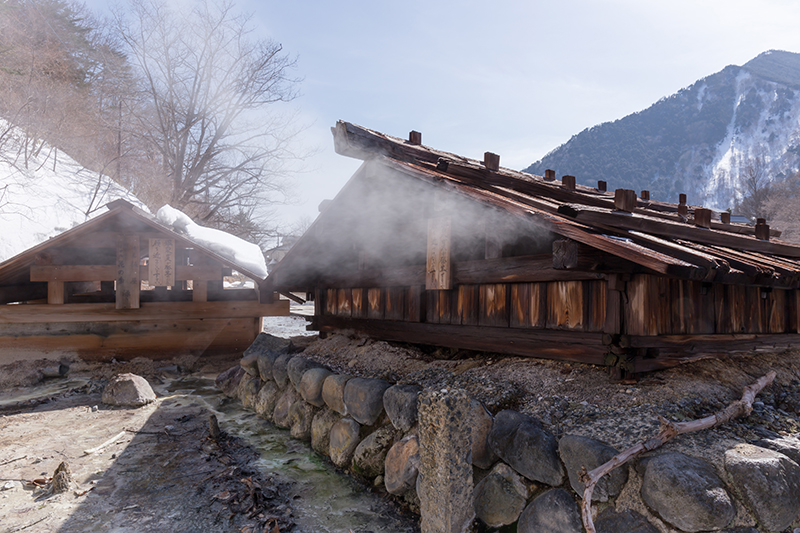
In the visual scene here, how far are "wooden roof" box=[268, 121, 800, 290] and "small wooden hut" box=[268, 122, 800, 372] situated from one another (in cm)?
2

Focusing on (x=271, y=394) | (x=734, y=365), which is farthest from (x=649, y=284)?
(x=271, y=394)

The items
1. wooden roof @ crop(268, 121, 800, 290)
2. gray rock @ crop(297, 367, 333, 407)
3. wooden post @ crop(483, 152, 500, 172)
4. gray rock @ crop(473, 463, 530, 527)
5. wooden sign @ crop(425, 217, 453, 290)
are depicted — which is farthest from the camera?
gray rock @ crop(297, 367, 333, 407)

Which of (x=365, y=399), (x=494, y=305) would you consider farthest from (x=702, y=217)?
(x=365, y=399)

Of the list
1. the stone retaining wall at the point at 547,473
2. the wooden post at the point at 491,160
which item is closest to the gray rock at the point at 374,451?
the stone retaining wall at the point at 547,473

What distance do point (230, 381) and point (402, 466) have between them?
573 cm

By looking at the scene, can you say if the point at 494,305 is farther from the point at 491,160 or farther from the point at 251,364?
the point at 251,364

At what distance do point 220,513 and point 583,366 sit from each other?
12.4ft

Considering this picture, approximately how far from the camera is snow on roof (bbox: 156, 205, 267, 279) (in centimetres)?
997

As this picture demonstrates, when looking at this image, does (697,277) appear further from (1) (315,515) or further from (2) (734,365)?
(1) (315,515)

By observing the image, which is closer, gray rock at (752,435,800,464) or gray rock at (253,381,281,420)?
gray rock at (752,435,800,464)

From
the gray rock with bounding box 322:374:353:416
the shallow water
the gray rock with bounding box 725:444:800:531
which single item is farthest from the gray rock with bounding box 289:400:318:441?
the gray rock with bounding box 725:444:800:531

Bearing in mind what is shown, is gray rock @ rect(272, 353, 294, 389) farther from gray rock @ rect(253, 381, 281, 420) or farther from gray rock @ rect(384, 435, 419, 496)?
gray rock @ rect(384, 435, 419, 496)

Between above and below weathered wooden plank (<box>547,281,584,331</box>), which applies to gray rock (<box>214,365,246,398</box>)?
below

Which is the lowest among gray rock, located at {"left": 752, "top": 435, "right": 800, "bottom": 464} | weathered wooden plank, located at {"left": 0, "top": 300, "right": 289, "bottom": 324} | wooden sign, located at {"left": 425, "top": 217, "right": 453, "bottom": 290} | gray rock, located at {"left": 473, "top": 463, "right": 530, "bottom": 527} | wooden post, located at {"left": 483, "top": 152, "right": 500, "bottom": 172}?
gray rock, located at {"left": 473, "top": 463, "right": 530, "bottom": 527}
